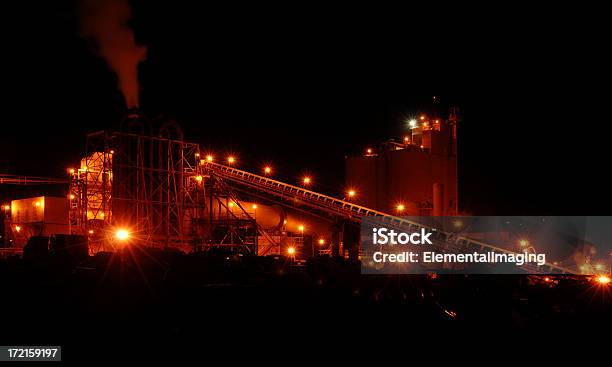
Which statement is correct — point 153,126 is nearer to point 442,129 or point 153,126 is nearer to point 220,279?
point 220,279

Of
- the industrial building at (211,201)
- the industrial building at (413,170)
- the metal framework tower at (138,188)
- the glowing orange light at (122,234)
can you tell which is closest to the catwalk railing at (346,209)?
the industrial building at (211,201)

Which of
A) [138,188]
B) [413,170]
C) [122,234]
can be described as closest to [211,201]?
[138,188]

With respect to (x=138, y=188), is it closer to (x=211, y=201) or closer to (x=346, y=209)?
(x=211, y=201)

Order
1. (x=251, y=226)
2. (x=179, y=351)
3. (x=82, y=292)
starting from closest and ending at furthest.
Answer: (x=179, y=351) < (x=82, y=292) < (x=251, y=226)

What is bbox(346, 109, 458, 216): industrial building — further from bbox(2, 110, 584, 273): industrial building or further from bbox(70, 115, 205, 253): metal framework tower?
bbox(70, 115, 205, 253): metal framework tower

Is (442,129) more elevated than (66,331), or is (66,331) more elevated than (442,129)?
(442,129)

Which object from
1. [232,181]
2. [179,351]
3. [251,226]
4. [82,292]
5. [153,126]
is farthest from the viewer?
[232,181]

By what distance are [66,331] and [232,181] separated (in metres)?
32.5

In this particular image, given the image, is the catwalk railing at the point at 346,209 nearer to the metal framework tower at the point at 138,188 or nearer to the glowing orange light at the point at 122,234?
the metal framework tower at the point at 138,188

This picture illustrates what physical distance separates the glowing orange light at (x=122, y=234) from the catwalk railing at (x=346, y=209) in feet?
32.6

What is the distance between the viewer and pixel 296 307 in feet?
62.0

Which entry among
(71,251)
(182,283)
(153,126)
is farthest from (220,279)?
(153,126)

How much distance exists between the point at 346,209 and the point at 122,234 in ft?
49.8

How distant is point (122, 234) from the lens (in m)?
34.3
